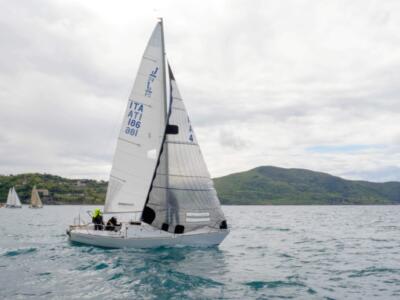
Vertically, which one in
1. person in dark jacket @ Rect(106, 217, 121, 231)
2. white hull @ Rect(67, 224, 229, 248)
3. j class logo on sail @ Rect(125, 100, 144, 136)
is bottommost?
white hull @ Rect(67, 224, 229, 248)

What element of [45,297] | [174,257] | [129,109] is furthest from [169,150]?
[45,297]

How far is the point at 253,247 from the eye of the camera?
31031mm

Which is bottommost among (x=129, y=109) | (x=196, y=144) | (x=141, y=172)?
(x=141, y=172)

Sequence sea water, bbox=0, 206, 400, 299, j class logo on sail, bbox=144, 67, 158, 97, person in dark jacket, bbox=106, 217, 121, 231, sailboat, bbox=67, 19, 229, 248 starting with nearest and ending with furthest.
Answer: sea water, bbox=0, 206, 400, 299 → sailboat, bbox=67, 19, 229, 248 → person in dark jacket, bbox=106, 217, 121, 231 → j class logo on sail, bbox=144, 67, 158, 97

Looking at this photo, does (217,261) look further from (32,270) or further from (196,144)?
Result: (32,270)

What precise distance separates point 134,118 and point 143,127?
830mm

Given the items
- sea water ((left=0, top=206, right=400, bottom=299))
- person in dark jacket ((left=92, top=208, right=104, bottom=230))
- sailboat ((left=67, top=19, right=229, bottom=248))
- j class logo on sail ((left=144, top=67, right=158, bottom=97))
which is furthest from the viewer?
person in dark jacket ((left=92, top=208, right=104, bottom=230))

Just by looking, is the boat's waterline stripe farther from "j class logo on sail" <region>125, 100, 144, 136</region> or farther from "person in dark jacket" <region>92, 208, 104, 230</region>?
"j class logo on sail" <region>125, 100, 144, 136</region>

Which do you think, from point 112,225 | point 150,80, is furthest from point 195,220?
point 150,80

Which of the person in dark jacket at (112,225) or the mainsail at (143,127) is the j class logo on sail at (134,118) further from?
the person in dark jacket at (112,225)

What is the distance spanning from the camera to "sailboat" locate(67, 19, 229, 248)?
24.8 m

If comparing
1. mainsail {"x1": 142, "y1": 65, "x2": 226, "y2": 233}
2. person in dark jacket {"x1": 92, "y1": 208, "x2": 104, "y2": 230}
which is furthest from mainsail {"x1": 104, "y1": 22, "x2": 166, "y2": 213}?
person in dark jacket {"x1": 92, "y1": 208, "x2": 104, "y2": 230}

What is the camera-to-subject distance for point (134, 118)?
2628 cm

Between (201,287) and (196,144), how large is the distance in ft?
37.6
